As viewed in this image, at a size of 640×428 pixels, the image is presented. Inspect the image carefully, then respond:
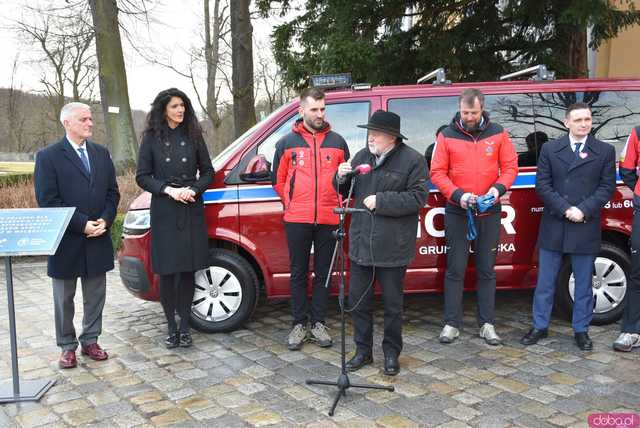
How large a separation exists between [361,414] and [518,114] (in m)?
2.83

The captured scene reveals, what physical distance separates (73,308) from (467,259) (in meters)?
2.97

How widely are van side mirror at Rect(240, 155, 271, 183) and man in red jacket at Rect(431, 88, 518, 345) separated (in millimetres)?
1292

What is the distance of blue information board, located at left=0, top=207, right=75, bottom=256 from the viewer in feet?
11.8

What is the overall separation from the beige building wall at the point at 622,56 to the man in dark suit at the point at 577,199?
6.37 m

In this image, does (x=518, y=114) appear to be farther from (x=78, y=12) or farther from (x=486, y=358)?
(x=78, y=12)

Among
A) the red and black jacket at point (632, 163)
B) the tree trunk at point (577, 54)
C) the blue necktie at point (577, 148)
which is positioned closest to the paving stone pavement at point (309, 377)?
the red and black jacket at point (632, 163)

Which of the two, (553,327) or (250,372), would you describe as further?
(553,327)

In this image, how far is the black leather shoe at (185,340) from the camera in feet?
15.2

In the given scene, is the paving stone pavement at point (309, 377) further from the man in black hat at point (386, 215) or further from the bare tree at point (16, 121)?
the bare tree at point (16, 121)

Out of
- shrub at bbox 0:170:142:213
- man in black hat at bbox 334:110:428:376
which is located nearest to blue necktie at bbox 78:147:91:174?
man in black hat at bbox 334:110:428:376

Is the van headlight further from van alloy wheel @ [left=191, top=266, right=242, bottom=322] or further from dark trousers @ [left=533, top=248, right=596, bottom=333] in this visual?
dark trousers @ [left=533, top=248, right=596, bottom=333]

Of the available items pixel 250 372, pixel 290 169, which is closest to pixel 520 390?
pixel 250 372

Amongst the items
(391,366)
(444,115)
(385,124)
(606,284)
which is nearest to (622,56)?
(606,284)

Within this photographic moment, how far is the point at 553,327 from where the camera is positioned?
196 inches
